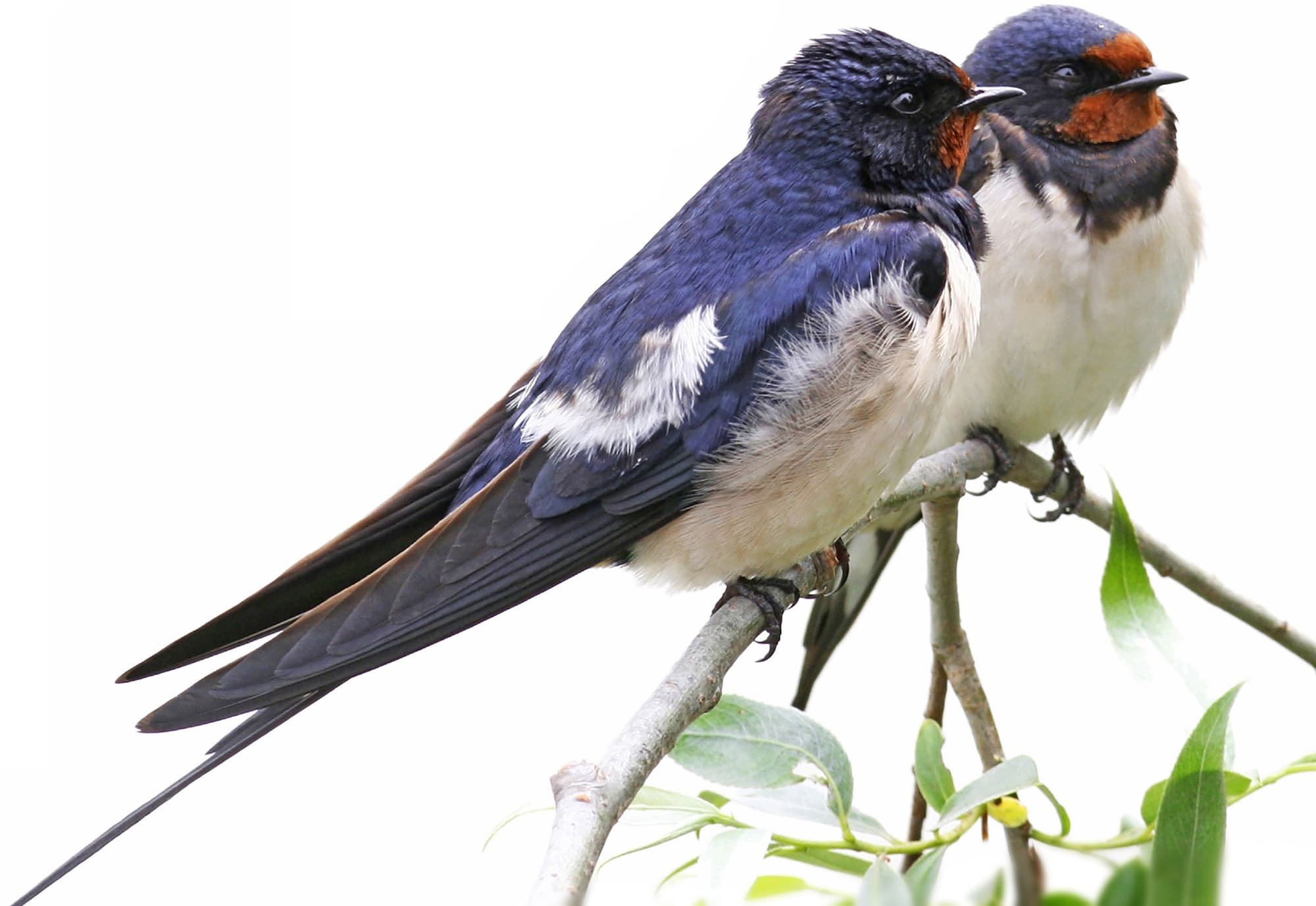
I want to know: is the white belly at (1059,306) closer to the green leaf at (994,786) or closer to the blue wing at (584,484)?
the blue wing at (584,484)

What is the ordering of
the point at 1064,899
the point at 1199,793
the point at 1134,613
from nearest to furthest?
the point at 1064,899
the point at 1199,793
the point at 1134,613

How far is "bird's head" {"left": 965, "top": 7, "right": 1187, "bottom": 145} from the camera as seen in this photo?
5.51 feet

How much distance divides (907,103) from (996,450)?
0.55 meters

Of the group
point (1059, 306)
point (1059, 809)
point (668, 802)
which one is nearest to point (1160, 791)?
point (1059, 809)

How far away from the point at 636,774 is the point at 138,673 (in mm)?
436

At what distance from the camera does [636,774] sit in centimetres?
89

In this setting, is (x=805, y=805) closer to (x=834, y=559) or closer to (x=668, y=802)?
(x=668, y=802)

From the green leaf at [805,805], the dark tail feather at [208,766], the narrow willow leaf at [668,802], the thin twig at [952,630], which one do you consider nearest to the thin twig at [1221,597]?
the thin twig at [952,630]

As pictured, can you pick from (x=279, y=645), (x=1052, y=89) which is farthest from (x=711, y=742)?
(x=1052, y=89)

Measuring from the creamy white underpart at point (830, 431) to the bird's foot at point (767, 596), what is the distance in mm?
27

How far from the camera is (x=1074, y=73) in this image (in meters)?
1.71

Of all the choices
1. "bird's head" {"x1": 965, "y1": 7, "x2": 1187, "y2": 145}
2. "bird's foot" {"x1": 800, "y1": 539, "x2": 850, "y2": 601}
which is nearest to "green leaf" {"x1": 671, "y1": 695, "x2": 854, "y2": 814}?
"bird's foot" {"x1": 800, "y1": 539, "x2": 850, "y2": 601}

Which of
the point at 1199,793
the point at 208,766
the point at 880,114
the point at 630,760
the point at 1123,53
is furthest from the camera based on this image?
the point at 1123,53

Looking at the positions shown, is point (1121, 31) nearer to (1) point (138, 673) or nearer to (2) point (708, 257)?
(2) point (708, 257)
